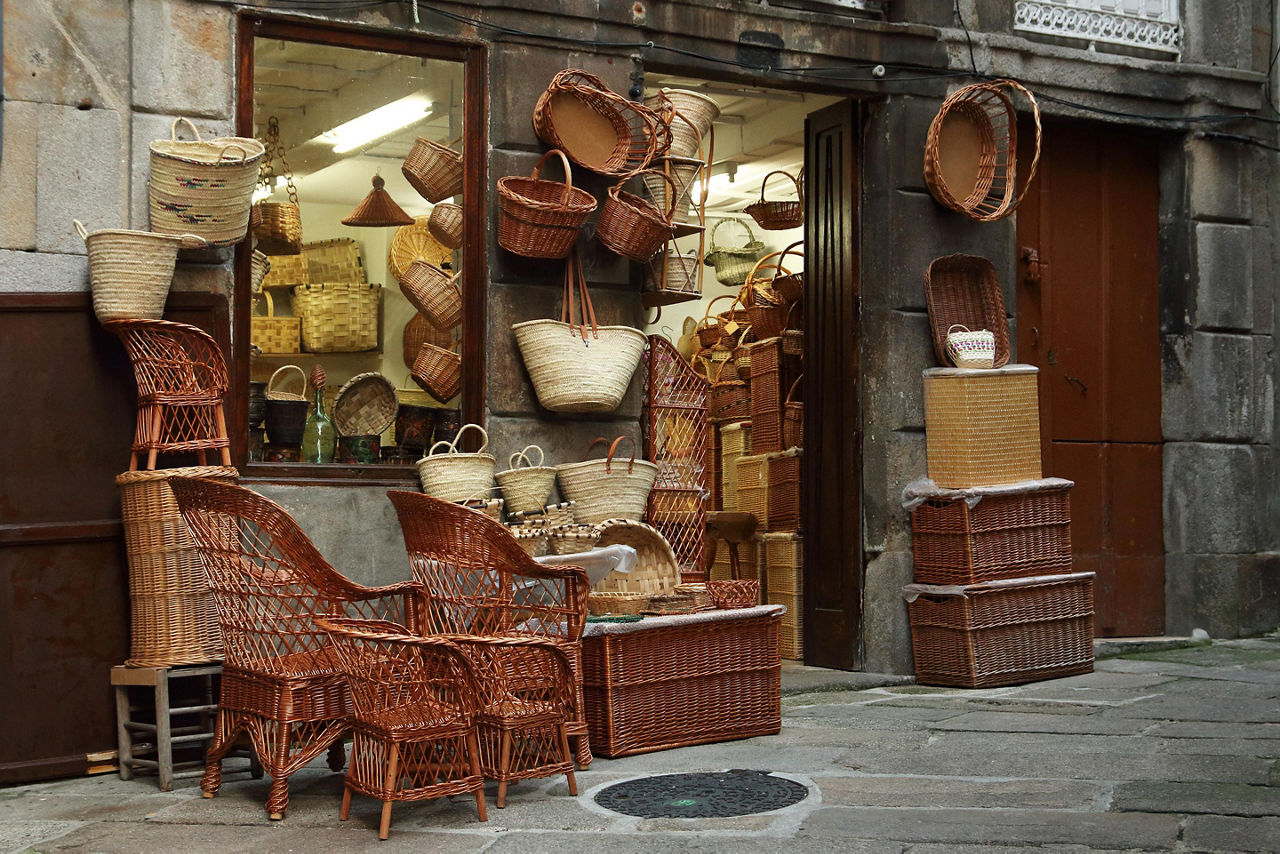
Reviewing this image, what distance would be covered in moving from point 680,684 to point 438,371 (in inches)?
76.0

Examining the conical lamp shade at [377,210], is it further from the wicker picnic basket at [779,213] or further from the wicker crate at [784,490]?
the wicker picnic basket at [779,213]

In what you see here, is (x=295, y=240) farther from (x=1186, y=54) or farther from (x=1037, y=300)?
(x=1186, y=54)

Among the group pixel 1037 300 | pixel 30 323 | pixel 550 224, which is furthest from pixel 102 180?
pixel 1037 300

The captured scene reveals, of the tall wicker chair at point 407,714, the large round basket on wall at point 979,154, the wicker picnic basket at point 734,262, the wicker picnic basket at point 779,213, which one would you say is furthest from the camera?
the wicker picnic basket at point 734,262

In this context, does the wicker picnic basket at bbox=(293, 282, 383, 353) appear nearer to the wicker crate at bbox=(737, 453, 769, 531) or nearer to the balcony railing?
the wicker crate at bbox=(737, 453, 769, 531)

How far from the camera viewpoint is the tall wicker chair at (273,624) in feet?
15.5

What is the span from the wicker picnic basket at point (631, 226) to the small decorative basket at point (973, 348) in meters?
1.78

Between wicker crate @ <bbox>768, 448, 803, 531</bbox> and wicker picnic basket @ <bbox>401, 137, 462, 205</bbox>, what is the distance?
285 centimetres

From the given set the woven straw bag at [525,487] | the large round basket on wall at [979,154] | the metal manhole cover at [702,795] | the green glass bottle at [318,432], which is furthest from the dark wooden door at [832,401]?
the green glass bottle at [318,432]

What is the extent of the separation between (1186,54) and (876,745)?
5320 millimetres

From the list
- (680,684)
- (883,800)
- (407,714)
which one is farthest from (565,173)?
(883,800)

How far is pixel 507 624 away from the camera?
5.12 metres

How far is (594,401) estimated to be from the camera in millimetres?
6703

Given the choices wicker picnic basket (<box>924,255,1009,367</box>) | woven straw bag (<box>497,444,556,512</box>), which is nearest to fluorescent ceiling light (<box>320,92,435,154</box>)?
woven straw bag (<box>497,444,556,512</box>)
